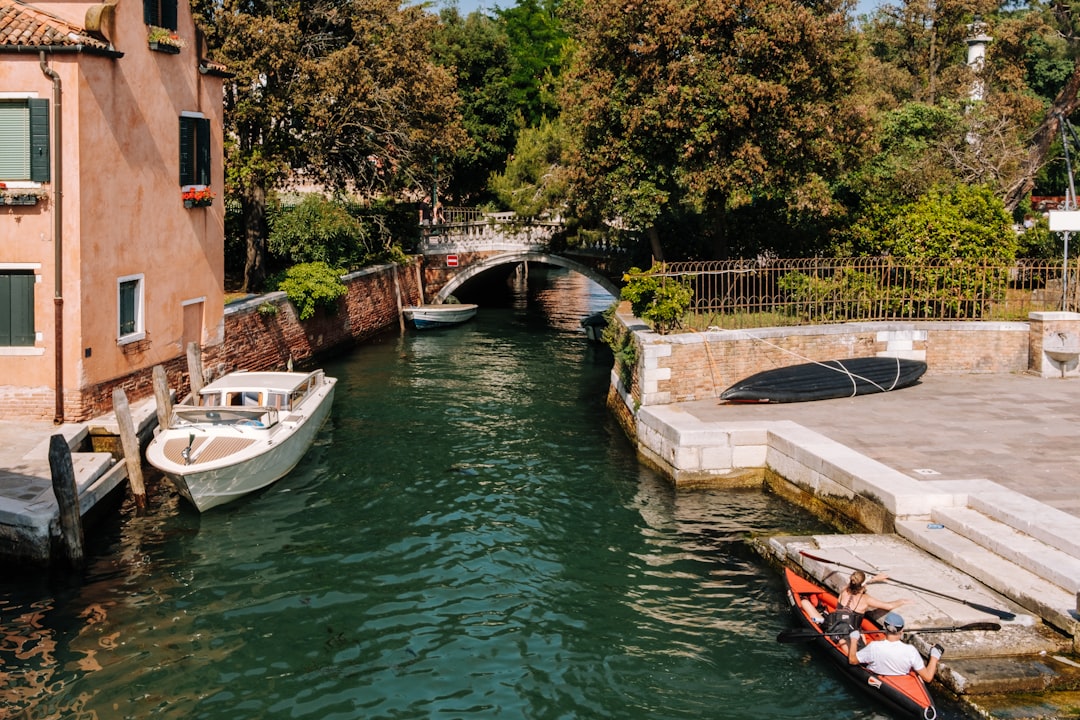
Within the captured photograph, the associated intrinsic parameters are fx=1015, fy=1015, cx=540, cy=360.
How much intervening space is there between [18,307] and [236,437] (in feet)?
17.0

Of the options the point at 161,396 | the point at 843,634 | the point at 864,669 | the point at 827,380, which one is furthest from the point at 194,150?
the point at 864,669

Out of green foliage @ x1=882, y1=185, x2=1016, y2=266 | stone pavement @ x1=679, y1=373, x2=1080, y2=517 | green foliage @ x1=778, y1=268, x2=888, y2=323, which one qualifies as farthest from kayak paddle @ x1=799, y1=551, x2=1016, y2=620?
green foliage @ x1=882, y1=185, x2=1016, y2=266

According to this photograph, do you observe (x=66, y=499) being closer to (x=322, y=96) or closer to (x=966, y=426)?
(x=966, y=426)

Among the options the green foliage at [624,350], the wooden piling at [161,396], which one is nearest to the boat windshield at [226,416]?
the wooden piling at [161,396]

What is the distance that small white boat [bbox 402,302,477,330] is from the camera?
125 feet

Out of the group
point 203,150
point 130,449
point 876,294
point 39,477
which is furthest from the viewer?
point 876,294

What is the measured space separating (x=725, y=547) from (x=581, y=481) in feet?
13.3

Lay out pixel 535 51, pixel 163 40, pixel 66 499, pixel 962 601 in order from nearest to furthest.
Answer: pixel 962 601 < pixel 66 499 < pixel 163 40 < pixel 535 51

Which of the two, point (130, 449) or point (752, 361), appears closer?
point (130, 449)

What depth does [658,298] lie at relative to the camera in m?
21.3

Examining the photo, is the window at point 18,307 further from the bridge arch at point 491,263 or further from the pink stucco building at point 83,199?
the bridge arch at point 491,263

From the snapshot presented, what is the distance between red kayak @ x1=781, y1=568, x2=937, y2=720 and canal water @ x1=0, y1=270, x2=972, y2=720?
268mm

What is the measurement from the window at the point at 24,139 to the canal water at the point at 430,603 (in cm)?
644

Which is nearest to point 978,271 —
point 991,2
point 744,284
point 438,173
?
point 744,284
